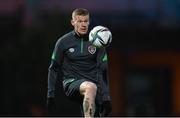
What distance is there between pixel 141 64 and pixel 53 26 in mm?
6727

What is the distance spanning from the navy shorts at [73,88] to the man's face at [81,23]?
0.67m

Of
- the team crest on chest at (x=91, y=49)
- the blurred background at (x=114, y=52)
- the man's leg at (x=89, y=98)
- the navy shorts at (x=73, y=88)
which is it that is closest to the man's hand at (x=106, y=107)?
the man's leg at (x=89, y=98)

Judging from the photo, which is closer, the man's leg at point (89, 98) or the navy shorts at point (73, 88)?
the man's leg at point (89, 98)

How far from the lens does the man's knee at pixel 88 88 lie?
10547mm

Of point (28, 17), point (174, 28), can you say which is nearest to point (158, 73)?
point (174, 28)

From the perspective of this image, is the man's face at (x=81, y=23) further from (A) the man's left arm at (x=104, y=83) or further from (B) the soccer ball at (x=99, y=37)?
(A) the man's left arm at (x=104, y=83)

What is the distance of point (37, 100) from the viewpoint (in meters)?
24.3

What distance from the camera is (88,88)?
1057 centimetres

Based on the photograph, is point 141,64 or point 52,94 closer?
point 52,94

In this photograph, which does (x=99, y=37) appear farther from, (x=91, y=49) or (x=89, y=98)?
(x=89, y=98)

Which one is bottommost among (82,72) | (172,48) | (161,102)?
(161,102)

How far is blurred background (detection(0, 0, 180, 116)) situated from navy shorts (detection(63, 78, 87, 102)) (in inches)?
473

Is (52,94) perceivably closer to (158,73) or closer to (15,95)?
(15,95)

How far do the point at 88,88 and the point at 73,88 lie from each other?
0.40 metres
